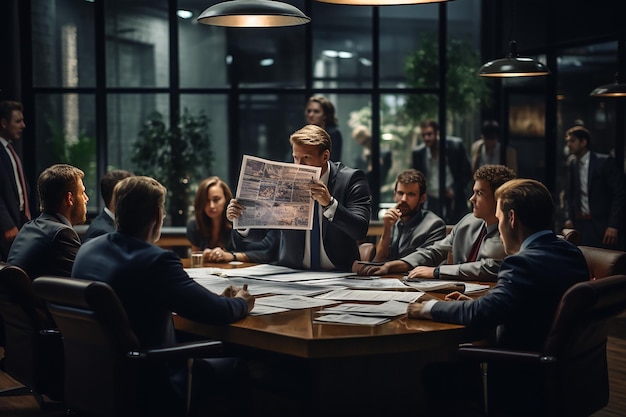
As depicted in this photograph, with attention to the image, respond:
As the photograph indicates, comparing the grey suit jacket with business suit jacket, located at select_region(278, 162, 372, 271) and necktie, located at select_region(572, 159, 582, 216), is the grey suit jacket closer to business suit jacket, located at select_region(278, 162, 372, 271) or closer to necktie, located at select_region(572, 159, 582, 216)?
business suit jacket, located at select_region(278, 162, 372, 271)

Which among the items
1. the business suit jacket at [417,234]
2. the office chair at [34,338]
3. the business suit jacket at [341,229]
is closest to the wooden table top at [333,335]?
the office chair at [34,338]

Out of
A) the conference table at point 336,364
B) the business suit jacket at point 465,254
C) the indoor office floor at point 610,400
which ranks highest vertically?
the business suit jacket at point 465,254

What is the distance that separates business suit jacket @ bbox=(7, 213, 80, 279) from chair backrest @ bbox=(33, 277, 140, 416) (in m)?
0.81

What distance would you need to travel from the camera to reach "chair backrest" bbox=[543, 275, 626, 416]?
291 centimetres

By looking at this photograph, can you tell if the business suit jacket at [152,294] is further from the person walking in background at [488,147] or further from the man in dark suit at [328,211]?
the person walking in background at [488,147]

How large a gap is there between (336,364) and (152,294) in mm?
824

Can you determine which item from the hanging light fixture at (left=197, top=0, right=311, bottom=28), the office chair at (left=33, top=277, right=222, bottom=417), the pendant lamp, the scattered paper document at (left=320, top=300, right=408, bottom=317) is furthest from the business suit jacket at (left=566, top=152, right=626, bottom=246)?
the office chair at (left=33, top=277, right=222, bottom=417)

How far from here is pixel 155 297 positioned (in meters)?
3.06

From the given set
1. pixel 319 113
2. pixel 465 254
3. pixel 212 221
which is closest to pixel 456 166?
pixel 319 113

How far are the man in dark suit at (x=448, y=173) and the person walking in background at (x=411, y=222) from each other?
4.47m

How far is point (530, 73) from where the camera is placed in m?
5.94

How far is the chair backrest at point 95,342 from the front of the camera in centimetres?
290

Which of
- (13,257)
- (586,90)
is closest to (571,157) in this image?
(586,90)

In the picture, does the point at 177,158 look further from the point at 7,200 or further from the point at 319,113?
the point at 7,200
